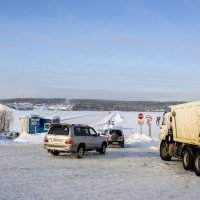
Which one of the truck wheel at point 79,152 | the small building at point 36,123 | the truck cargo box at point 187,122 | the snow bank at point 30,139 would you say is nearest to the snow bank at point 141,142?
the snow bank at point 30,139

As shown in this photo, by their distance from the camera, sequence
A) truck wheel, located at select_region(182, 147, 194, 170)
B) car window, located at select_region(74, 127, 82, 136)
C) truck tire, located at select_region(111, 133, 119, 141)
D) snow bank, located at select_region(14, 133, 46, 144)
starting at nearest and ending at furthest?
truck wheel, located at select_region(182, 147, 194, 170) < car window, located at select_region(74, 127, 82, 136) < truck tire, located at select_region(111, 133, 119, 141) < snow bank, located at select_region(14, 133, 46, 144)

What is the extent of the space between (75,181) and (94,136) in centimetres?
1021

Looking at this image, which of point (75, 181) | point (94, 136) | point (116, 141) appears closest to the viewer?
point (75, 181)

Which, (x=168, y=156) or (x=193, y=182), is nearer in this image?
(x=193, y=182)

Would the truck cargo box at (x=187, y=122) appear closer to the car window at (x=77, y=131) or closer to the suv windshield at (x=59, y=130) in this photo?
the car window at (x=77, y=131)

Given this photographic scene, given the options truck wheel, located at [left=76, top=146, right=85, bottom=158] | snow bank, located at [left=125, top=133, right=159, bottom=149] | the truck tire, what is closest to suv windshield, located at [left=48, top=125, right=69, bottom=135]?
truck wheel, located at [left=76, top=146, right=85, bottom=158]

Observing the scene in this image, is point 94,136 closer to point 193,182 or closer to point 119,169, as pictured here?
point 119,169

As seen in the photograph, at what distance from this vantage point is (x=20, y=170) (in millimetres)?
15719

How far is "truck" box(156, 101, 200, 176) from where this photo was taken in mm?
16406

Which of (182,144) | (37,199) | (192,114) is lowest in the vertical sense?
(37,199)

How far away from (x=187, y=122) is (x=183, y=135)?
3.22 feet

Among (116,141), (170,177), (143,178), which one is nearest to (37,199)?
(143,178)

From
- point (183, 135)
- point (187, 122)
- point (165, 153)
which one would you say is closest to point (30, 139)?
point (165, 153)

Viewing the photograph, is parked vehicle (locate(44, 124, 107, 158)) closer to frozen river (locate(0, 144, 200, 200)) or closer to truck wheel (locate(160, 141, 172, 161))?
frozen river (locate(0, 144, 200, 200))
